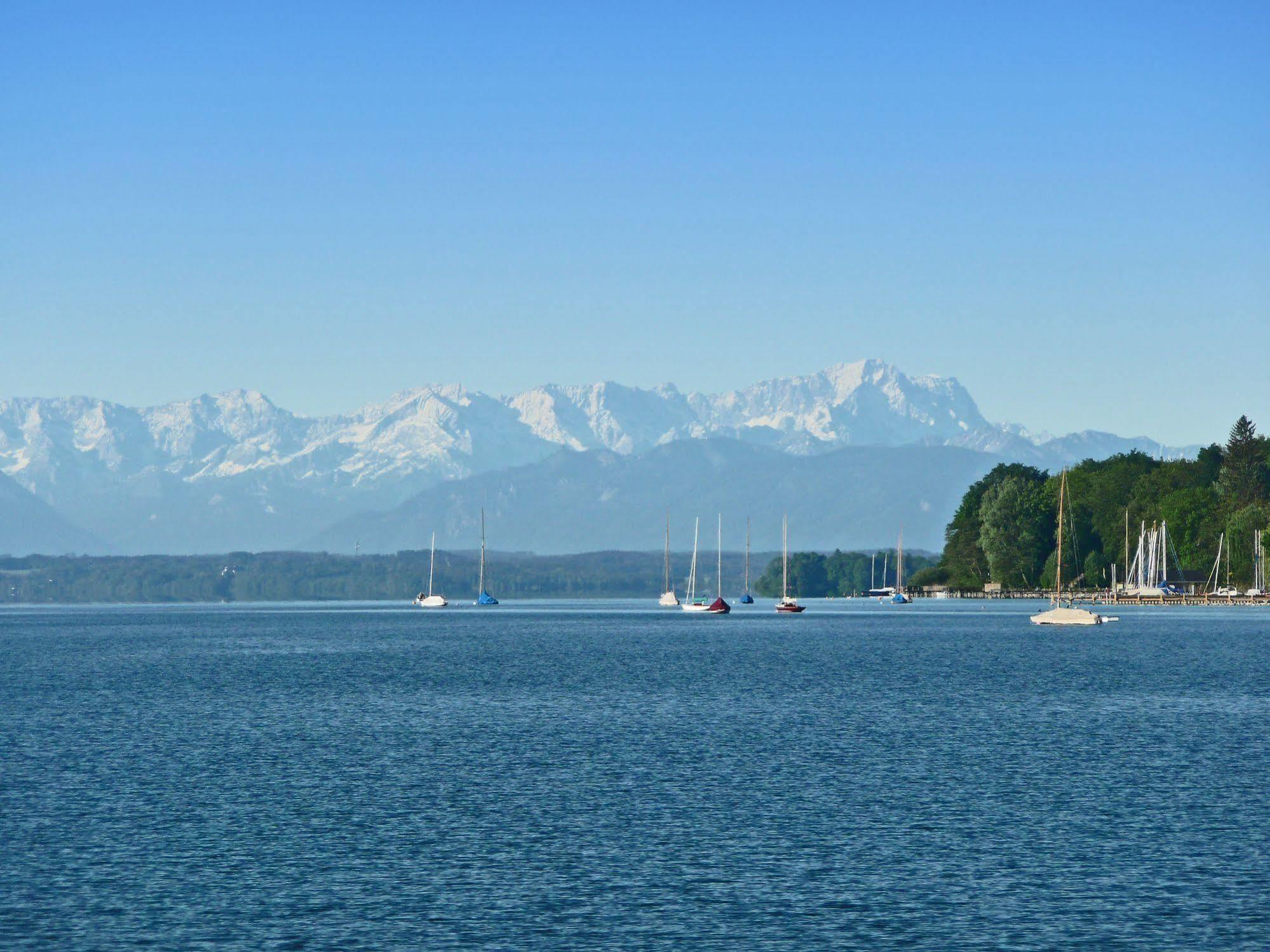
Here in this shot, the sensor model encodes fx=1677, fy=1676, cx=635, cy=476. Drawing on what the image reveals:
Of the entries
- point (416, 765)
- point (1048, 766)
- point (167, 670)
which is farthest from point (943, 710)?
point (167, 670)

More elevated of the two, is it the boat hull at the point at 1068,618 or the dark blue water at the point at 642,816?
the boat hull at the point at 1068,618

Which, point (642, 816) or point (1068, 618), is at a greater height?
point (1068, 618)

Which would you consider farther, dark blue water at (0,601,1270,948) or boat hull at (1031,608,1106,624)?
boat hull at (1031,608,1106,624)

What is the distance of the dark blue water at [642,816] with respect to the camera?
35656 millimetres

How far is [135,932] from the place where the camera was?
34656mm

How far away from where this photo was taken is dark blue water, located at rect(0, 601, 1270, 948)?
3566 centimetres

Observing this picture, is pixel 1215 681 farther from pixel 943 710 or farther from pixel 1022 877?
pixel 1022 877

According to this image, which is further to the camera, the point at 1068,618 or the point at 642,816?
the point at 1068,618

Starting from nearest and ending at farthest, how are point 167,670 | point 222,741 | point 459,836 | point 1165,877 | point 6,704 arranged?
point 1165,877
point 459,836
point 222,741
point 6,704
point 167,670

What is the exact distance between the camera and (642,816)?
160ft

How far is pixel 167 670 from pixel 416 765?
68795mm

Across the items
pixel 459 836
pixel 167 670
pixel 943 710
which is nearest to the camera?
pixel 459 836

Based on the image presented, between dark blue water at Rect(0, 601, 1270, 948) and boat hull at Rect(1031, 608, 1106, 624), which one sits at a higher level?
boat hull at Rect(1031, 608, 1106, 624)

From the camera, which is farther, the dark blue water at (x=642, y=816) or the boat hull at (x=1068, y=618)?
the boat hull at (x=1068, y=618)
